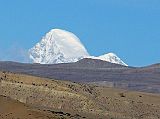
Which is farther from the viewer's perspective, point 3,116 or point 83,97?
point 83,97

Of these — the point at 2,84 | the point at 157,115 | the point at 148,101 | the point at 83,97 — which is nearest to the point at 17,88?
the point at 2,84

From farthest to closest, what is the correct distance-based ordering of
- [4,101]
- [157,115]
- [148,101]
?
[148,101] → [157,115] → [4,101]

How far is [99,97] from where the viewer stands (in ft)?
533

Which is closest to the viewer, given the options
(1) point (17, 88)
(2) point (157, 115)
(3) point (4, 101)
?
(3) point (4, 101)

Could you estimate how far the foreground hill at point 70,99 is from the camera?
5595 inches

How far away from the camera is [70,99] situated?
146250 mm

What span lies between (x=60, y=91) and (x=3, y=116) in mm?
67506

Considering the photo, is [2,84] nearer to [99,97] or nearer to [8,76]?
[8,76]

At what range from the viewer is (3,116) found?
81.1 meters

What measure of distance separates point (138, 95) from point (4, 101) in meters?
106

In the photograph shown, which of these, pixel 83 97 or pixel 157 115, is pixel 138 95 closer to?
pixel 157 115

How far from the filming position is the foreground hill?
142 meters

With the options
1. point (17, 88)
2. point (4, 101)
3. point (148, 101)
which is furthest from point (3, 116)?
point (148, 101)

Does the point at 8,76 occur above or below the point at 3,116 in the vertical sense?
above
